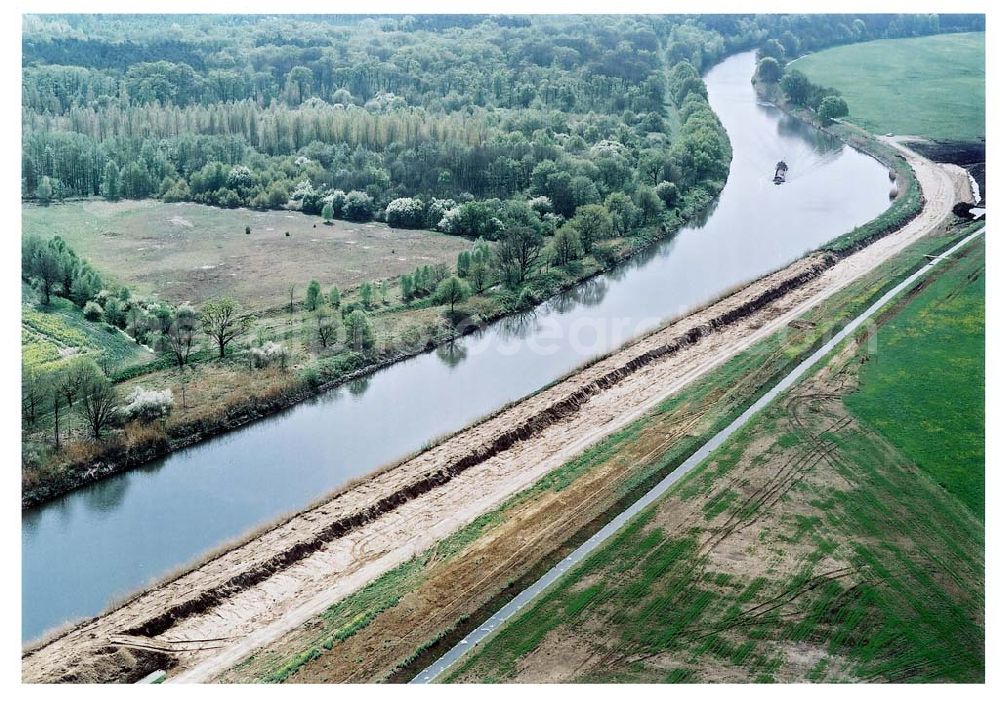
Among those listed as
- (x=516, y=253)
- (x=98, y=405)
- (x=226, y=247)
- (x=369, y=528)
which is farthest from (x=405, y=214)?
(x=369, y=528)

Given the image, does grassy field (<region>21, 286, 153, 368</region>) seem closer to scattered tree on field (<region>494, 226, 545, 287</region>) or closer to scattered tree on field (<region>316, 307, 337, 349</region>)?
scattered tree on field (<region>316, 307, 337, 349</region>)

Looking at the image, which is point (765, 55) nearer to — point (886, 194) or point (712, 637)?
point (886, 194)

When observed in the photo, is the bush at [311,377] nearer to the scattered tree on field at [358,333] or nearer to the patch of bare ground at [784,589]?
the scattered tree on field at [358,333]

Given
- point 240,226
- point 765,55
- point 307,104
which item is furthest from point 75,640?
point 765,55

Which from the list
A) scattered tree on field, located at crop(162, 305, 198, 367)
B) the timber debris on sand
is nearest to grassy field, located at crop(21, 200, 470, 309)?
scattered tree on field, located at crop(162, 305, 198, 367)

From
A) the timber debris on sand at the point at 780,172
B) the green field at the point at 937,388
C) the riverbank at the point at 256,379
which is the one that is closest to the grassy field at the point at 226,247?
the riverbank at the point at 256,379
